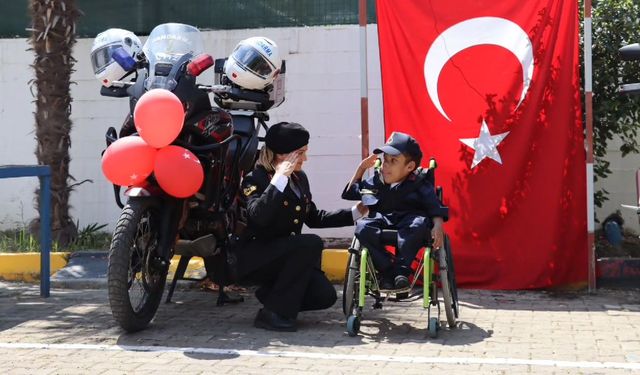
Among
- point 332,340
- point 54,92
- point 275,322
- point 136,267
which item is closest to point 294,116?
point 54,92

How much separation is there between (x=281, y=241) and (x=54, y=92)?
388 cm

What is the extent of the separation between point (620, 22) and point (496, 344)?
356cm

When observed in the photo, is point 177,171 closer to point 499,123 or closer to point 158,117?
point 158,117

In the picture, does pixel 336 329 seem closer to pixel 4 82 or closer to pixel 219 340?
pixel 219 340

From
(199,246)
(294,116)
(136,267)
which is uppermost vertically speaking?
(294,116)

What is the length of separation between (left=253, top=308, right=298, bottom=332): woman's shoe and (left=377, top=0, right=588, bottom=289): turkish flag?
6.39 ft

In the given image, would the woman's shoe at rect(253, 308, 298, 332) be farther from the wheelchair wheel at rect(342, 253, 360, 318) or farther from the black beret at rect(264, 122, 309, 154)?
the black beret at rect(264, 122, 309, 154)

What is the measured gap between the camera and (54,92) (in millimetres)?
8477

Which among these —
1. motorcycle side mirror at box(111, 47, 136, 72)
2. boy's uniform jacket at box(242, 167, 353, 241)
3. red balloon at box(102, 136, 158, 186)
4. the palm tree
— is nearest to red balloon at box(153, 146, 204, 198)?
red balloon at box(102, 136, 158, 186)

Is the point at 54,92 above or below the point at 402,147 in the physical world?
above

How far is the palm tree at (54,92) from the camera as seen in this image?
848 cm

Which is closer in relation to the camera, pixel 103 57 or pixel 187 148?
pixel 187 148

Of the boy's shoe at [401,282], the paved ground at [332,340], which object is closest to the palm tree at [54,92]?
the paved ground at [332,340]

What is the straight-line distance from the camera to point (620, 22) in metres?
7.42
